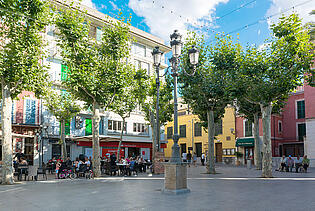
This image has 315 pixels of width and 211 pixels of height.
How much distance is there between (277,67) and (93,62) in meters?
10.4

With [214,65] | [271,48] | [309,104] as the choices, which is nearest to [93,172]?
[214,65]

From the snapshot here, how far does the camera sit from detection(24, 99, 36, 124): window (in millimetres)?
25359

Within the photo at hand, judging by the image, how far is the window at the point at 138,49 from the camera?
118 ft

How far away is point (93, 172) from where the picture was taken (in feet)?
55.7

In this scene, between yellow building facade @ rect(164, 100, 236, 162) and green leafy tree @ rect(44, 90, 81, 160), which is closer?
green leafy tree @ rect(44, 90, 81, 160)

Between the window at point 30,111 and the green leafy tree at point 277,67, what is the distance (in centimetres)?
1853

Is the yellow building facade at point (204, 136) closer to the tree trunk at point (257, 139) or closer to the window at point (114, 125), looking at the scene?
the window at point (114, 125)

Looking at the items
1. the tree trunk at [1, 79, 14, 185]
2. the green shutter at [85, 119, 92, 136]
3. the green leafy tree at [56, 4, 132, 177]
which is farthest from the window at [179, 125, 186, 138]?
the tree trunk at [1, 79, 14, 185]

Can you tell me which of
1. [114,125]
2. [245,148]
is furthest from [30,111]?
[245,148]

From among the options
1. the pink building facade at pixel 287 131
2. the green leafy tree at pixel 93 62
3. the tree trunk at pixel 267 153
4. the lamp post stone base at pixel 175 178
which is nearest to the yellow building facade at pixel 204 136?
the pink building facade at pixel 287 131

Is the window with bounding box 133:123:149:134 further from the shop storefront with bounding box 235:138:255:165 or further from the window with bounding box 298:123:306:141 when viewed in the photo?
the window with bounding box 298:123:306:141

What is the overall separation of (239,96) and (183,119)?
31062mm

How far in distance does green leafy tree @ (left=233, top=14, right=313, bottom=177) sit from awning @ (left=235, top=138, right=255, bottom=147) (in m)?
20.3

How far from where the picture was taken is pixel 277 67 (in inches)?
616
